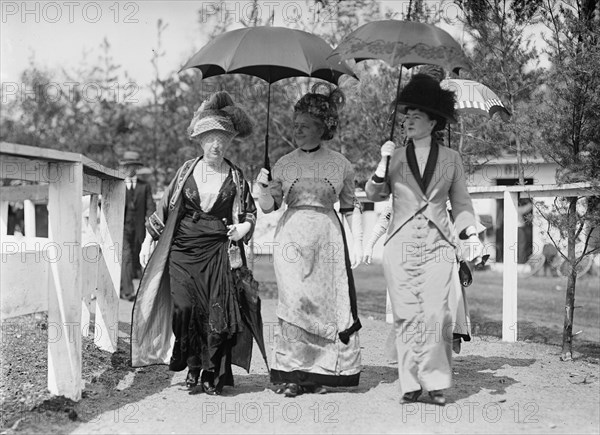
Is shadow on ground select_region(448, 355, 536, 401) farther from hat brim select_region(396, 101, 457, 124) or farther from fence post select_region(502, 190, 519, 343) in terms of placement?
hat brim select_region(396, 101, 457, 124)

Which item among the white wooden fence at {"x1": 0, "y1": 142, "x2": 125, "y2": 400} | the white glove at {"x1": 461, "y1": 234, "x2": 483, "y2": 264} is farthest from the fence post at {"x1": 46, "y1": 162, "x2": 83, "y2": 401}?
the white glove at {"x1": 461, "y1": 234, "x2": 483, "y2": 264}

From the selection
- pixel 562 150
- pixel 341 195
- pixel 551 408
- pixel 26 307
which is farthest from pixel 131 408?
pixel 562 150

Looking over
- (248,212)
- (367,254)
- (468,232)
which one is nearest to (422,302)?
(468,232)

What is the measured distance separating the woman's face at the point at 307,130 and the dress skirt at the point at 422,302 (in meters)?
0.97

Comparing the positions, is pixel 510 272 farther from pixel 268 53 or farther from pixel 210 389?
pixel 268 53

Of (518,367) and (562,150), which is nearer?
(518,367)

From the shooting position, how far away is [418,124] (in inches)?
225

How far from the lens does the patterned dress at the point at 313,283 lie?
5.92 metres

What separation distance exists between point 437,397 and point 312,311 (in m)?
1.02

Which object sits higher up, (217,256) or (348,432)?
(217,256)

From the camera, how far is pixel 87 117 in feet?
75.2

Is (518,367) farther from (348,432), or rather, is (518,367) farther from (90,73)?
(90,73)

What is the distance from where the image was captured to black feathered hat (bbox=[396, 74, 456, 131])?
5.65 m

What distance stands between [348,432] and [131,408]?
58.6 inches
